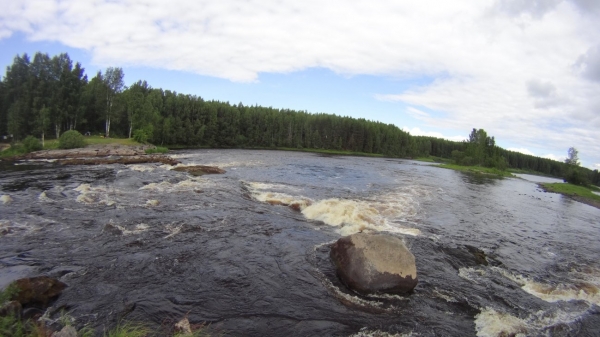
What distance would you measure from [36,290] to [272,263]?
9191 millimetres

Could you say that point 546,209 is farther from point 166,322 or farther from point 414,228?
point 166,322

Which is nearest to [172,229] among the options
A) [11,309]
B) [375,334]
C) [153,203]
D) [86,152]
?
[153,203]

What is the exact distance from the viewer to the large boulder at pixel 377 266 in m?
13.5

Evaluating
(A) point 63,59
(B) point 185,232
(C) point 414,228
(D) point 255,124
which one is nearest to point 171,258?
(B) point 185,232

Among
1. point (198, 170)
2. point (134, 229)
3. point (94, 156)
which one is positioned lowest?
point (94, 156)

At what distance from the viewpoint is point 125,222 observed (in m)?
20.2

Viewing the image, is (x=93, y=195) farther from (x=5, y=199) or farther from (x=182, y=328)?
(x=182, y=328)

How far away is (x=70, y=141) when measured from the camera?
65.1 m

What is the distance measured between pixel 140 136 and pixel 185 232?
79.1 meters

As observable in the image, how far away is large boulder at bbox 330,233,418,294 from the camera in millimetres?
13531

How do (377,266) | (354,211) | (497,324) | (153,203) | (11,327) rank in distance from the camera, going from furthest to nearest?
1. (354,211)
2. (153,203)
3. (377,266)
4. (497,324)
5. (11,327)

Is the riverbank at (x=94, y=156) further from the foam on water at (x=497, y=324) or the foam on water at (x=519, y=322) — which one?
the foam on water at (x=519, y=322)

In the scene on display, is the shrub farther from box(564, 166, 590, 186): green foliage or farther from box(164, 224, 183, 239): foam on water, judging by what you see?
box(564, 166, 590, 186): green foliage

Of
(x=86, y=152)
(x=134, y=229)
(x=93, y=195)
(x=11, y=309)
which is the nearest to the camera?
(x=11, y=309)
